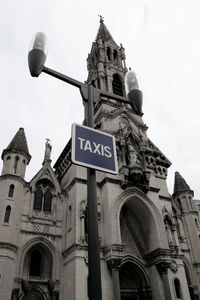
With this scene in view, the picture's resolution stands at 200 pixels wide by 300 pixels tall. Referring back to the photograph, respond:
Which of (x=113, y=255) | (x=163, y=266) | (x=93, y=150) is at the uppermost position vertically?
(x=113, y=255)

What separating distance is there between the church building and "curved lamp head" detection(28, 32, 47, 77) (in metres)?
13.9

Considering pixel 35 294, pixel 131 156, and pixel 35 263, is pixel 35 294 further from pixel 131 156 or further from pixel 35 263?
pixel 131 156

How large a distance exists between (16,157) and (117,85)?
715 inches

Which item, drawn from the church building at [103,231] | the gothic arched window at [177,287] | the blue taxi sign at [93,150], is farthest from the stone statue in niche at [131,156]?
the blue taxi sign at [93,150]

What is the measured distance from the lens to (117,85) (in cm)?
3438

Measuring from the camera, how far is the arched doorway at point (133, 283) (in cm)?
1958

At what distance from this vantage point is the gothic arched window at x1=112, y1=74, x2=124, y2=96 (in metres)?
33.5

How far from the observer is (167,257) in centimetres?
1978

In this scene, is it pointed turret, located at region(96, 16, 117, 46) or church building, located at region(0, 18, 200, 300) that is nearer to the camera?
church building, located at region(0, 18, 200, 300)

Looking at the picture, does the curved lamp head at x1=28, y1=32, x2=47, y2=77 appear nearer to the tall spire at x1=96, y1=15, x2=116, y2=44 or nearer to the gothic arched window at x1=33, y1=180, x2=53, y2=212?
the gothic arched window at x1=33, y1=180, x2=53, y2=212

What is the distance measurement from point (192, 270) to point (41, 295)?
14177mm

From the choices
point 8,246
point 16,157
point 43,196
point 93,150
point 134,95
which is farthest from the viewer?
point 43,196

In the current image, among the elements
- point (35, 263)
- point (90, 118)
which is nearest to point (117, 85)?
point (35, 263)

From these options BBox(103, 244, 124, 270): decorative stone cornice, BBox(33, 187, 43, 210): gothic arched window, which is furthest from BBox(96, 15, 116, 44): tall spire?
BBox(103, 244, 124, 270): decorative stone cornice
